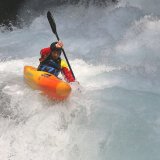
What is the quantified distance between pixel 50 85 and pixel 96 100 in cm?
90

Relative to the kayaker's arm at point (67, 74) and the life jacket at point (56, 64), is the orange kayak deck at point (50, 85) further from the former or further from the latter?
the kayaker's arm at point (67, 74)

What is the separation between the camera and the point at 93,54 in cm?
815

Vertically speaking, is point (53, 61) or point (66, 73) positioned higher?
point (53, 61)

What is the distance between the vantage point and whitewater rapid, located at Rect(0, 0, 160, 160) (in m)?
4.65

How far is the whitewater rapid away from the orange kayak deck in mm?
117

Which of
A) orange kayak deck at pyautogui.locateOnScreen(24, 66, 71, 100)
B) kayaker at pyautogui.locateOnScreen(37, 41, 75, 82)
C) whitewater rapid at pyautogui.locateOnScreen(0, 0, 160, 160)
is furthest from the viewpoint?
kayaker at pyautogui.locateOnScreen(37, 41, 75, 82)

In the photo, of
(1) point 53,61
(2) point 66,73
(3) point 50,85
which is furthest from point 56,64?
(3) point 50,85

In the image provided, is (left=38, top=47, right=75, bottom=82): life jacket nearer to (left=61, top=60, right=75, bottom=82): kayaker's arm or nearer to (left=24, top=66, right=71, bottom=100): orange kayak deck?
(left=61, top=60, right=75, bottom=82): kayaker's arm

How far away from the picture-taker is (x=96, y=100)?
5742 millimetres

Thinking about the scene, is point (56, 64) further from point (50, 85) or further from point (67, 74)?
point (50, 85)

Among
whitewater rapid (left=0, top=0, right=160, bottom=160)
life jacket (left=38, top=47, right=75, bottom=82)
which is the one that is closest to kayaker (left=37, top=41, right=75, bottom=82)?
life jacket (left=38, top=47, right=75, bottom=82)

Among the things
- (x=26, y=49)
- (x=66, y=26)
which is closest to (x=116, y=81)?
(x=26, y=49)

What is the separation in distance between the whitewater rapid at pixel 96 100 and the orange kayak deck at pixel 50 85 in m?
0.12

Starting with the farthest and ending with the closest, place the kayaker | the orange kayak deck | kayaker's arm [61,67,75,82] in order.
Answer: kayaker's arm [61,67,75,82] < the kayaker < the orange kayak deck
